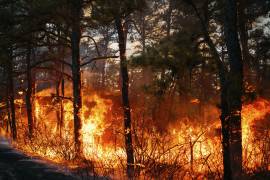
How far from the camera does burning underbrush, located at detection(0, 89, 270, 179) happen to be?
28.5 ft

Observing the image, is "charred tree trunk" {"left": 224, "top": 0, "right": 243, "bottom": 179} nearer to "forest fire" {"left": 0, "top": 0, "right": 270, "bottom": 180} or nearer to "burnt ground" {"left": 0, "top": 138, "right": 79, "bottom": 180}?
"forest fire" {"left": 0, "top": 0, "right": 270, "bottom": 180}

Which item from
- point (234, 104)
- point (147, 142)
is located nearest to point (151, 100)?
point (234, 104)

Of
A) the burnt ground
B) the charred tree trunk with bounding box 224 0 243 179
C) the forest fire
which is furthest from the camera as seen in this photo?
the charred tree trunk with bounding box 224 0 243 179

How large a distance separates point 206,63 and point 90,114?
18222mm

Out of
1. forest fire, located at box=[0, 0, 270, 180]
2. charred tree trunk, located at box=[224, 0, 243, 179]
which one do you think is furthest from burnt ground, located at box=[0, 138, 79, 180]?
charred tree trunk, located at box=[224, 0, 243, 179]

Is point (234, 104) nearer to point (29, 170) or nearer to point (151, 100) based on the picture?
point (29, 170)

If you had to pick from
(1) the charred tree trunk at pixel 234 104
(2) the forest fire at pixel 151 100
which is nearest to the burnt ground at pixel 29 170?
(2) the forest fire at pixel 151 100

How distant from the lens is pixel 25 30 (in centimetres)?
1554

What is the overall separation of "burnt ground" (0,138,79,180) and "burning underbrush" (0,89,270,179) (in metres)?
0.60

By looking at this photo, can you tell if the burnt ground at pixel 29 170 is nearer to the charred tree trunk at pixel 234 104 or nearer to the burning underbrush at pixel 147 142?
the burning underbrush at pixel 147 142

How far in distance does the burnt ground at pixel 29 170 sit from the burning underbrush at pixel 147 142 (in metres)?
0.60

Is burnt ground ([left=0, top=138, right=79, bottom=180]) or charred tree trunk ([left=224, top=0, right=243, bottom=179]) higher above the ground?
charred tree trunk ([left=224, top=0, right=243, bottom=179])

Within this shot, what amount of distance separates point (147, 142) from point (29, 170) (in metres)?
3.57

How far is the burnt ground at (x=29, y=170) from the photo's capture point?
9.49 meters
